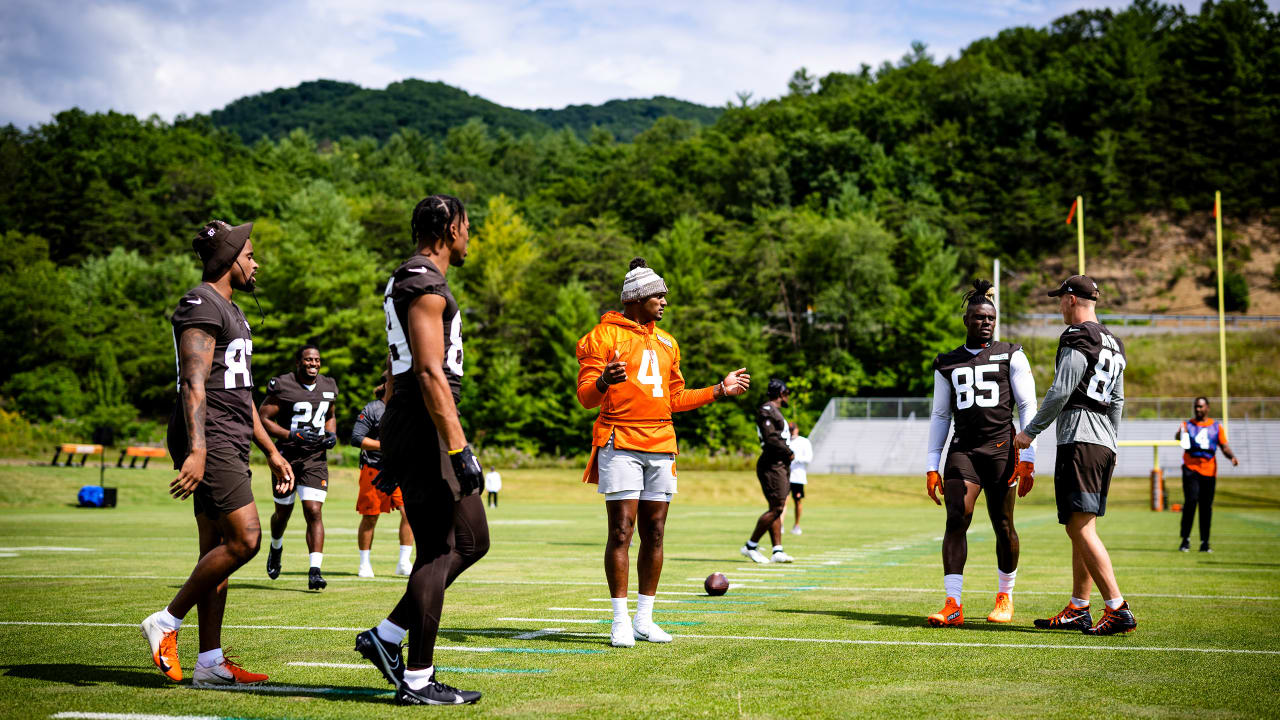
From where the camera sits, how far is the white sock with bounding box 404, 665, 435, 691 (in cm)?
503

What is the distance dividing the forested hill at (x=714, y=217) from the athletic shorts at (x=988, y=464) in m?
54.8

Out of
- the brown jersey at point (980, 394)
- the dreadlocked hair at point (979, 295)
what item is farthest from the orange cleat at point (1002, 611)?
the dreadlocked hair at point (979, 295)

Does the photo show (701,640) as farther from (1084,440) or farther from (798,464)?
(798,464)

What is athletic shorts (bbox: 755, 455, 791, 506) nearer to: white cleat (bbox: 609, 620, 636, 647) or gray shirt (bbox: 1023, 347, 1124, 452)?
gray shirt (bbox: 1023, 347, 1124, 452)

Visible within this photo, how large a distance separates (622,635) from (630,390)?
1588 millimetres

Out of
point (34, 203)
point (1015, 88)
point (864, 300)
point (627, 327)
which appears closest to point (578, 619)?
point (627, 327)

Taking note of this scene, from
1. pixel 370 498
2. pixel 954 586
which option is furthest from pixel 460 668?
pixel 370 498

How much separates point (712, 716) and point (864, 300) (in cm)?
6962

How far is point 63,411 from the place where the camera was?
216ft

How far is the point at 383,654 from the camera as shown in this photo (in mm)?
5133

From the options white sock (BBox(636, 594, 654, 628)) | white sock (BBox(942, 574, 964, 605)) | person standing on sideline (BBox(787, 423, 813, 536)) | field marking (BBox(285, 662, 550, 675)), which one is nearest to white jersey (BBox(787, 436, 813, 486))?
person standing on sideline (BBox(787, 423, 813, 536))

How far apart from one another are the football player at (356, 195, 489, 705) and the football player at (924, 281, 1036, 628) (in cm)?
428

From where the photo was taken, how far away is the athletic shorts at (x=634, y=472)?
7.10m

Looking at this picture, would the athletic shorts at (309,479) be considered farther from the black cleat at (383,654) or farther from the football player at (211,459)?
the black cleat at (383,654)
